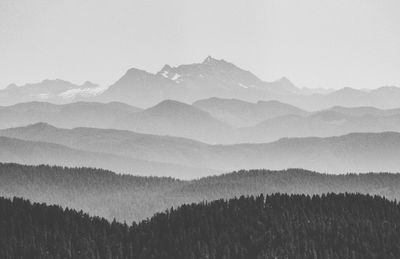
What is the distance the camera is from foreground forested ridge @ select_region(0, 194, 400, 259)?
5384 centimetres

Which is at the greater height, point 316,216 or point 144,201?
point 144,201

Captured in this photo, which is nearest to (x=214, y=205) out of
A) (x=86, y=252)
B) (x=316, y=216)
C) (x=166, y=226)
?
(x=166, y=226)

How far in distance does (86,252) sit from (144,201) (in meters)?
139

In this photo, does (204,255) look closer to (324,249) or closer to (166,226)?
(324,249)

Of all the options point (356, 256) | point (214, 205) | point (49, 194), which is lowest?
point (356, 256)

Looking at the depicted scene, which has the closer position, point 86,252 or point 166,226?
point 86,252

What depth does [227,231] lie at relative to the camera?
2458 inches

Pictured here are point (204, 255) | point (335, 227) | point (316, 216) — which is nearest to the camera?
point (204, 255)

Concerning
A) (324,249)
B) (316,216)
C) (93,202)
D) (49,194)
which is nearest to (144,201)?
(93,202)

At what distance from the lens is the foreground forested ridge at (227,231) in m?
53.8

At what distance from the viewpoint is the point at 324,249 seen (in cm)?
5350

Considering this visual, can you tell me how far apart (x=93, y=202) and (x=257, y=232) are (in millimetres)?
139904

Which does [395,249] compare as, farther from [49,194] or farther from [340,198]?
[49,194]

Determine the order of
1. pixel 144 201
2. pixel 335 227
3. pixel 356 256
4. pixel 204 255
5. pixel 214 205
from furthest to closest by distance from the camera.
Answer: pixel 144 201, pixel 214 205, pixel 335 227, pixel 204 255, pixel 356 256
